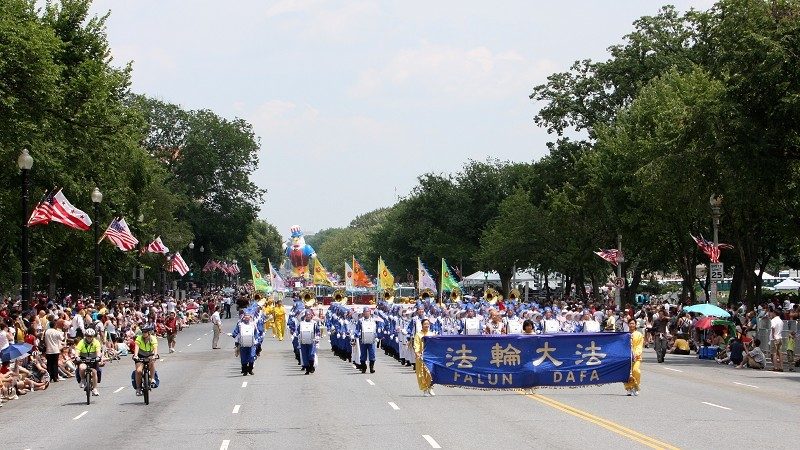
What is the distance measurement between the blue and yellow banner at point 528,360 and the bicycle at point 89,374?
6.95 m

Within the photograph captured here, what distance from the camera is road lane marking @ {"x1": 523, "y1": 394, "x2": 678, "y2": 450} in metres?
18.0

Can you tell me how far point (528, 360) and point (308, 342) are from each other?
10.5 m

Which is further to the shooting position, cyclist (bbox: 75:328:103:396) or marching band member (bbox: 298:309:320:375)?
marching band member (bbox: 298:309:320:375)

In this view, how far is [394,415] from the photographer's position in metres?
22.7

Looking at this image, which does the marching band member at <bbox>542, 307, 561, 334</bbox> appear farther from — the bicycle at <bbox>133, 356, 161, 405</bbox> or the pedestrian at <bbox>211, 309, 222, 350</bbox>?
the pedestrian at <bbox>211, 309, 222, 350</bbox>

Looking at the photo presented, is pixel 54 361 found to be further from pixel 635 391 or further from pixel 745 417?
pixel 745 417

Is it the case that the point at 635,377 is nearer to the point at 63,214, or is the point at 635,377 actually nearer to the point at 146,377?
the point at 146,377

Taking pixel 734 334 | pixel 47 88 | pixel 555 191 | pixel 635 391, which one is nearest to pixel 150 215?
pixel 555 191

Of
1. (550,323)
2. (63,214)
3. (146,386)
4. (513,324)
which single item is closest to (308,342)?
(513,324)

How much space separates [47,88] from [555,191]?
1710 inches

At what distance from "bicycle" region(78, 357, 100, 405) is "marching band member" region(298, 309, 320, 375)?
25.7ft

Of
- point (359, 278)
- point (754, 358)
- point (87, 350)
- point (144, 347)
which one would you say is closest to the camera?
point (144, 347)

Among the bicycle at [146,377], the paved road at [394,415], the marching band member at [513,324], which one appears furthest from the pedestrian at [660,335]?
the bicycle at [146,377]

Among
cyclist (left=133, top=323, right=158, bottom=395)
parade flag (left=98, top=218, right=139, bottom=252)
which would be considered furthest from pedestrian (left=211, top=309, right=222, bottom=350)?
cyclist (left=133, top=323, right=158, bottom=395)
